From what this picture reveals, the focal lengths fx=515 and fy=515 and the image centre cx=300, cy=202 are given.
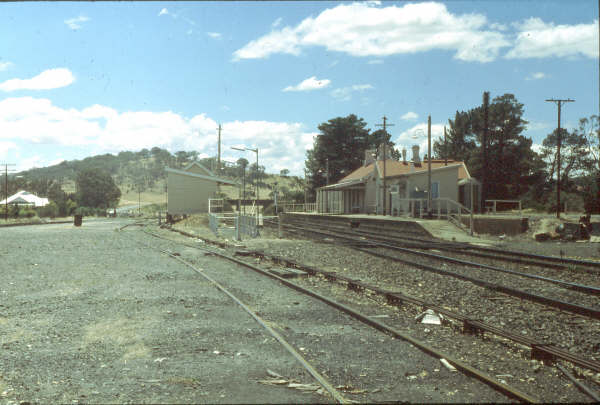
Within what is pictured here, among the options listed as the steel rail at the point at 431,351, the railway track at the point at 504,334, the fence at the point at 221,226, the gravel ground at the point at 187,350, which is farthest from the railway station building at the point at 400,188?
the gravel ground at the point at 187,350

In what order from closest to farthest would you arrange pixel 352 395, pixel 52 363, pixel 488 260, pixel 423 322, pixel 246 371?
1. pixel 352 395
2. pixel 246 371
3. pixel 52 363
4. pixel 423 322
5. pixel 488 260

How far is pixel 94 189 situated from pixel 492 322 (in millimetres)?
109694

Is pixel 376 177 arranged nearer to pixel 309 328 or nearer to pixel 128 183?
pixel 309 328

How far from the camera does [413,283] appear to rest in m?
11.1

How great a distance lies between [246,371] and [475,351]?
2659 mm

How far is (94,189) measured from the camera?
10712cm

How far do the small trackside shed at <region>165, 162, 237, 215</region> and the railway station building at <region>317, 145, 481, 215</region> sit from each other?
11969 millimetres

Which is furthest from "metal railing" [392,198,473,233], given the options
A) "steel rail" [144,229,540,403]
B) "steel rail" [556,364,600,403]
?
"steel rail" [556,364,600,403]

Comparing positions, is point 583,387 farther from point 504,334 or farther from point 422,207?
point 422,207

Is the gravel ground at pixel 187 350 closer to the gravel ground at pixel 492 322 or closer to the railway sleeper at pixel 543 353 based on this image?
the gravel ground at pixel 492 322

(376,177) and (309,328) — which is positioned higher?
(376,177)

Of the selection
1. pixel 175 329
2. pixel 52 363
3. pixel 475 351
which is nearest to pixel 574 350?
pixel 475 351

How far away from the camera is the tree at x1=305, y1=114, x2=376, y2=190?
7181cm

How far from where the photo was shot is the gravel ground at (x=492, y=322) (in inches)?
196
